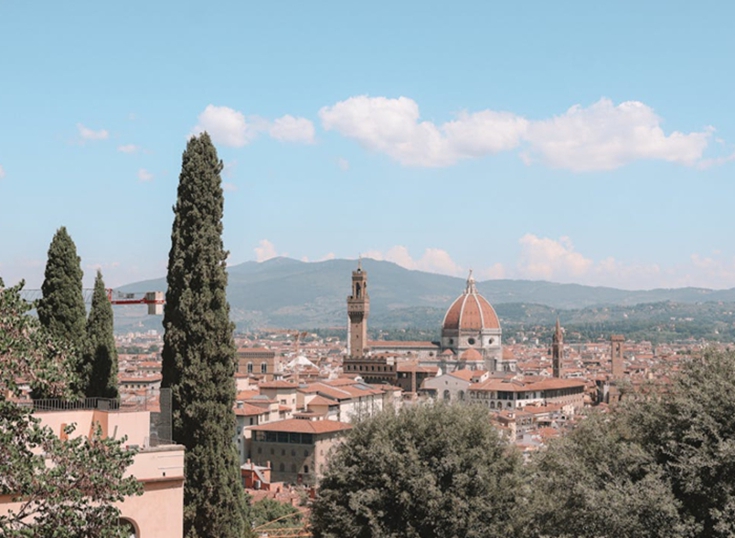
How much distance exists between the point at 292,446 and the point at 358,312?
2011 inches

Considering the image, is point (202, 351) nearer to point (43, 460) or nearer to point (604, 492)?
point (604, 492)

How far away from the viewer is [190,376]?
45.6 feet

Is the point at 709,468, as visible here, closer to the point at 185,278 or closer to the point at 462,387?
the point at 185,278

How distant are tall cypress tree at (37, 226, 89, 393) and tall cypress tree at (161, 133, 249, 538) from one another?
3.98 metres

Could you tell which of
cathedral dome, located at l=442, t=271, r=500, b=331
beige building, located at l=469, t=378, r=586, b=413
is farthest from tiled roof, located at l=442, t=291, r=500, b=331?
beige building, located at l=469, t=378, r=586, b=413

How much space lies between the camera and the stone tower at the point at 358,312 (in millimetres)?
101562

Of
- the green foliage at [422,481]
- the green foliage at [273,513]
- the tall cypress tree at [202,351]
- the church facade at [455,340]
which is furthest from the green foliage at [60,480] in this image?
the church facade at [455,340]

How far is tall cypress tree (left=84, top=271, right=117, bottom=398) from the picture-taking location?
17.0 metres

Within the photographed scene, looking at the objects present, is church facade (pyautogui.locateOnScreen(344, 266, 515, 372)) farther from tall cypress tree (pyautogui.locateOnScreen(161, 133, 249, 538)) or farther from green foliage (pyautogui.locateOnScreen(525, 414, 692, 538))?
tall cypress tree (pyautogui.locateOnScreen(161, 133, 249, 538))

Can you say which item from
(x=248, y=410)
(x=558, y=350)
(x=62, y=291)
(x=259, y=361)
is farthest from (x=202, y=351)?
(x=558, y=350)

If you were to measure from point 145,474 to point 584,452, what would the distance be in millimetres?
7545

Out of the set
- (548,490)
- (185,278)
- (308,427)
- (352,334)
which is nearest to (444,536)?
(548,490)

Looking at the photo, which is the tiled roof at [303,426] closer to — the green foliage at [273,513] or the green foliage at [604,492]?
the green foliage at [273,513]

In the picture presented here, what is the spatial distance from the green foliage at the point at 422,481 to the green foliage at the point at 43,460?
27.8ft
